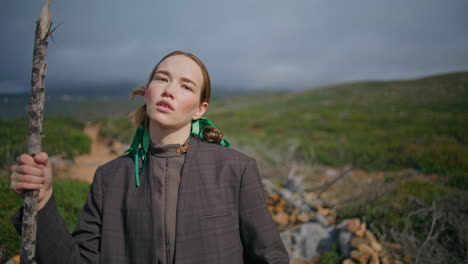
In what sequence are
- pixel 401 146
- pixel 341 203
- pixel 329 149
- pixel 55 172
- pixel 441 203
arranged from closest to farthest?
pixel 441 203 → pixel 341 203 → pixel 55 172 → pixel 401 146 → pixel 329 149

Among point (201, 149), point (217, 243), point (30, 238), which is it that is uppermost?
point (201, 149)

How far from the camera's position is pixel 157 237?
4.19 ft

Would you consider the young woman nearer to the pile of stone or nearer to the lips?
the lips

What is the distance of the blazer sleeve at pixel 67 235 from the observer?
1.13 m

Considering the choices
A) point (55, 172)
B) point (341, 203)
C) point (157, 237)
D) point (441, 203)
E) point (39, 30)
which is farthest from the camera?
point (55, 172)

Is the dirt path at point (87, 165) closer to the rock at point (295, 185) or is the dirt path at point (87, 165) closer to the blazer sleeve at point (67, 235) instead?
the rock at point (295, 185)

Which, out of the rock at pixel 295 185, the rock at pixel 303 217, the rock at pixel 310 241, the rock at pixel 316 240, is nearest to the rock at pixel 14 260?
the rock at pixel 310 241

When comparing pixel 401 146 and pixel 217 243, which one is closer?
pixel 217 243

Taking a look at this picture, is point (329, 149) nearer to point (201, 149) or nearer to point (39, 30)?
point (201, 149)

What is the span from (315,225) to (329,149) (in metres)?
7.07

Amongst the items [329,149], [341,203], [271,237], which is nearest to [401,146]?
[329,149]

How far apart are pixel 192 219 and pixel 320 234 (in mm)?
2919

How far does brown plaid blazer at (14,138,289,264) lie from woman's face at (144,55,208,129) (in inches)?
9.7

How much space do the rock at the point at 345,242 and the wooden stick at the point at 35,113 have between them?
3.35 meters
